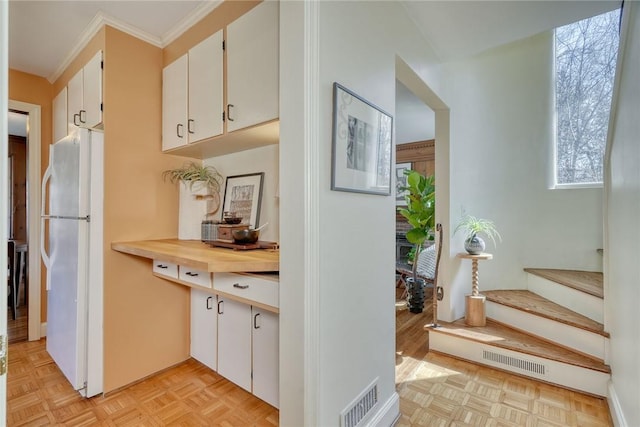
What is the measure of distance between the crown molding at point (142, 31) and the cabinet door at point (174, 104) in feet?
0.62

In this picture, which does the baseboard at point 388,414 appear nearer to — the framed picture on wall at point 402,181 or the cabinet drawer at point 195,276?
the cabinet drawer at point 195,276

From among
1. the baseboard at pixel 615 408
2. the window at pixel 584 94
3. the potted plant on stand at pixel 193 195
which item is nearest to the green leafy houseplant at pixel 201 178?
the potted plant on stand at pixel 193 195

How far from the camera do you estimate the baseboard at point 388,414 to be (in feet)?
4.94

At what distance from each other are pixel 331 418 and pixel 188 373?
4.33 feet

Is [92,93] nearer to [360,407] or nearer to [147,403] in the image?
[147,403]

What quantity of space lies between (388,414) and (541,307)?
1.63m

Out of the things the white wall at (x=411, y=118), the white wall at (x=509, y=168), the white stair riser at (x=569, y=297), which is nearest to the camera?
the white stair riser at (x=569, y=297)

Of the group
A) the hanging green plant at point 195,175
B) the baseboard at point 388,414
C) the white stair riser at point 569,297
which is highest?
the hanging green plant at point 195,175

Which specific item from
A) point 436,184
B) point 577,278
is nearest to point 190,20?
point 436,184

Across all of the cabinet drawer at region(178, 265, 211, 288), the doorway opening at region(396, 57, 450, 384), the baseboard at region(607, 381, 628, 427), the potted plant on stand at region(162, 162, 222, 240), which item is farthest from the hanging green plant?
the baseboard at region(607, 381, 628, 427)

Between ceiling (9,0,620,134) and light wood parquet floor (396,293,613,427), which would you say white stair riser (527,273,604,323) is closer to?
light wood parquet floor (396,293,613,427)

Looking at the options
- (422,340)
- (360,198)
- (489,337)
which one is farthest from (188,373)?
(489,337)

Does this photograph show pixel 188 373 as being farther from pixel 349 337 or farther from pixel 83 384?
A: pixel 349 337

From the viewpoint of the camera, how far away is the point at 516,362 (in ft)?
6.88
